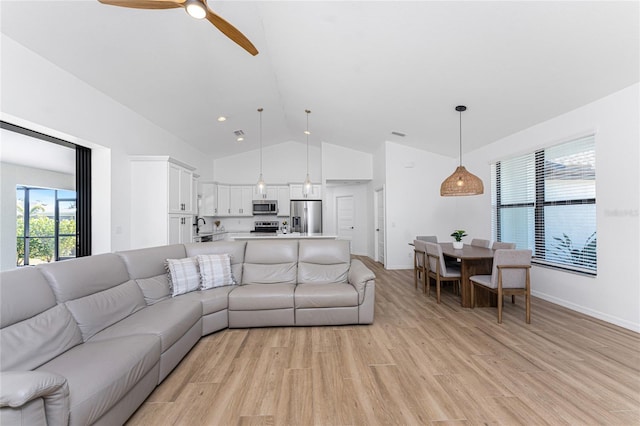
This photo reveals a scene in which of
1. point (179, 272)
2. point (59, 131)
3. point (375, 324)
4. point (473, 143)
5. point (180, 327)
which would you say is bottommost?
point (375, 324)

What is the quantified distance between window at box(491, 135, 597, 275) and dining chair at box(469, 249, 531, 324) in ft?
3.35

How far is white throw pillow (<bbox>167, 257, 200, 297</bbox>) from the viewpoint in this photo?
10.0 ft

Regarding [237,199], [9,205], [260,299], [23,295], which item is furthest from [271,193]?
[23,295]

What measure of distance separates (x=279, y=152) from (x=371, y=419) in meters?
7.28

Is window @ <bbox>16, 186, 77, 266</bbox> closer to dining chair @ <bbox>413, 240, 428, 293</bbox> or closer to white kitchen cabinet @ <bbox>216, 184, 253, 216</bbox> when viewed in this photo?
white kitchen cabinet @ <bbox>216, 184, 253, 216</bbox>

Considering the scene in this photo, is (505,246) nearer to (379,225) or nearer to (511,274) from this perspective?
(511,274)

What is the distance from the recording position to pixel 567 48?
8.67 ft

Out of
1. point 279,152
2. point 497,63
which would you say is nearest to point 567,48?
point 497,63

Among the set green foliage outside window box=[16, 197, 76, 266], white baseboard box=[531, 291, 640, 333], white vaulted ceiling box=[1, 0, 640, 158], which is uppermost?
white vaulted ceiling box=[1, 0, 640, 158]

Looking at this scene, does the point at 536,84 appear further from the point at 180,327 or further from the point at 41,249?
the point at 41,249

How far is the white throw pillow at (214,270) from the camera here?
3.29 meters

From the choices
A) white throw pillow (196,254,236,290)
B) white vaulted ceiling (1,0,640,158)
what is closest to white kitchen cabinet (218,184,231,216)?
white vaulted ceiling (1,0,640,158)

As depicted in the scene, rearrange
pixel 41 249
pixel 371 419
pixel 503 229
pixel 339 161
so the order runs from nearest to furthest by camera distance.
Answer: pixel 371 419, pixel 41 249, pixel 503 229, pixel 339 161

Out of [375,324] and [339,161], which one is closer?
[375,324]
